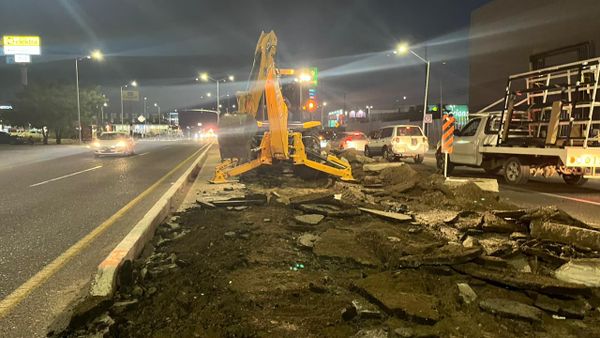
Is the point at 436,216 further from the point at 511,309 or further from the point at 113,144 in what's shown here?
the point at 113,144

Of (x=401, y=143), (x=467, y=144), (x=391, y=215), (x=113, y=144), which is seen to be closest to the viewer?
(x=391, y=215)

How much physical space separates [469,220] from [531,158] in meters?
6.27

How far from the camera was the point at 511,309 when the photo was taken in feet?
12.4

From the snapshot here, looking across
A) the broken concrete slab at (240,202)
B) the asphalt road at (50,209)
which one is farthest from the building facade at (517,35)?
the asphalt road at (50,209)

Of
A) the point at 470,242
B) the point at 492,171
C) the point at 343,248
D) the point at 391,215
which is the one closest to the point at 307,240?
the point at 343,248

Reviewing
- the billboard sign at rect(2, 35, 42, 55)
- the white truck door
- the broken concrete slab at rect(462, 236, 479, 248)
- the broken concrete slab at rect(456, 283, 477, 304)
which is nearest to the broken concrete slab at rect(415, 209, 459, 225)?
the broken concrete slab at rect(462, 236, 479, 248)

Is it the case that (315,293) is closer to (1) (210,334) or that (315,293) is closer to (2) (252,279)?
(2) (252,279)

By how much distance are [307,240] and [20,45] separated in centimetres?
6344

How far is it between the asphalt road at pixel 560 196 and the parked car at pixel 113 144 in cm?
1959

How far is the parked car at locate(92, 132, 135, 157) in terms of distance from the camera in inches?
976

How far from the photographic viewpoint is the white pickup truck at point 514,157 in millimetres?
10688

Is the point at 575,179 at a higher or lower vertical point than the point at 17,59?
lower

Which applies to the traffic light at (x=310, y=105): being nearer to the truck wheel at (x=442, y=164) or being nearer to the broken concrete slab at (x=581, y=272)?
the truck wheel at (x=442, y=164)

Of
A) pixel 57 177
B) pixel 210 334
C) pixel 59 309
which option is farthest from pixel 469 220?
pixel 57 177
